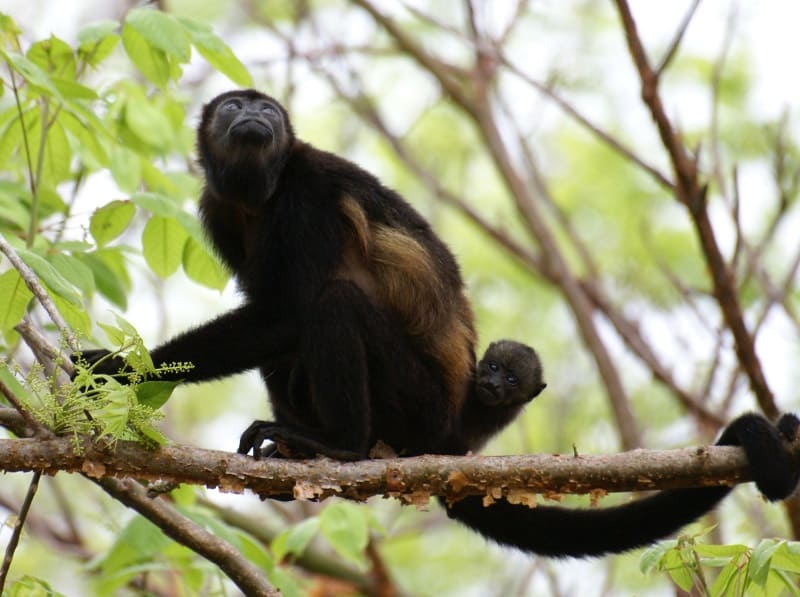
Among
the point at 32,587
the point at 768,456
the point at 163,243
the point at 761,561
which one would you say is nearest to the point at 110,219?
the point at 163,243

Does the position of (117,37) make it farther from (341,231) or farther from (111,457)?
(111,457)

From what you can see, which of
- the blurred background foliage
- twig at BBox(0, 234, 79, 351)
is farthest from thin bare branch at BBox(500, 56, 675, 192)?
twig at BBox(0, 234, 79, 351)

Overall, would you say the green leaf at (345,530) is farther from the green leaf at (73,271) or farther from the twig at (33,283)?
the twig at (33,283)

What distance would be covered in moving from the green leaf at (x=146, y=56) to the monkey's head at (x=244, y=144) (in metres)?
0.72

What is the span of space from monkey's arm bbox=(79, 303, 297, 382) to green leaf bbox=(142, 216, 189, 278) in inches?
12.4

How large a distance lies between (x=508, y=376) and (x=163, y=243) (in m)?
1.84

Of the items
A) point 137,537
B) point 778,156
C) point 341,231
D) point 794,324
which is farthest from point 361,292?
point 794,324

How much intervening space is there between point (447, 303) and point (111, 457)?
2.08 metres

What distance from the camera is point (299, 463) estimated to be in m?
3.52

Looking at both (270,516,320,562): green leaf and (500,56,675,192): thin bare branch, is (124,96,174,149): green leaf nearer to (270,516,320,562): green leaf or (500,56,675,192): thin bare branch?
(270,516,320,562): green leaf

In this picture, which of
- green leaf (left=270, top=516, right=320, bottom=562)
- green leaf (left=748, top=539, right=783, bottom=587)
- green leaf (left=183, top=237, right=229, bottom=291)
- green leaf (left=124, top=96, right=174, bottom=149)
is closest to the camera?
green leaf (left=748, top=539, right=783, bottom=587)

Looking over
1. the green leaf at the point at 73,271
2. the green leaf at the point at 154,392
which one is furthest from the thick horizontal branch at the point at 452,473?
the green leaf at the point at 73,271

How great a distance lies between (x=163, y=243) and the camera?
4391 millimetres

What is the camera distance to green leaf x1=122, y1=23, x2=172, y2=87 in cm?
418
